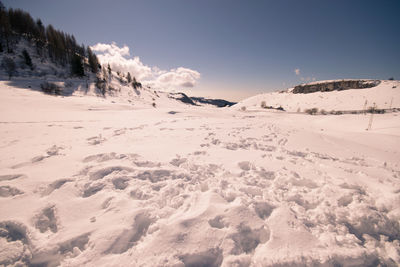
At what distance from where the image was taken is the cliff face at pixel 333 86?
67.2m

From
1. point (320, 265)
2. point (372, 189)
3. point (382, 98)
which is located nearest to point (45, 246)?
point (320, 265)

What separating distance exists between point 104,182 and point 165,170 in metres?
1.34

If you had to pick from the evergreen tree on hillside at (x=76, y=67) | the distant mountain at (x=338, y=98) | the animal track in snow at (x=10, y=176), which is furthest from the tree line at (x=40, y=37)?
the distant mountain at (x=338, y=98)

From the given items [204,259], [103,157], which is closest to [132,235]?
[204,259]

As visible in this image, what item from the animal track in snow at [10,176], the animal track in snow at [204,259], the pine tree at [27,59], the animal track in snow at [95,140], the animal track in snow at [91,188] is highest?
the pine tree at [27,59]

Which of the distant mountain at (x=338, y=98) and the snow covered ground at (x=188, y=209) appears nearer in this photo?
the snow covered ground at (x=188, y=209)

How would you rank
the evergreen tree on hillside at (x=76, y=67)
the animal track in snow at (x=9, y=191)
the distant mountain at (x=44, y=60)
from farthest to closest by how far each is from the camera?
1. the evergreen tree on hillside at (x=76, y=67)
2. the distant mountain at (x=44, y=60)
3. the animal track in snow at (x=9, y=191)

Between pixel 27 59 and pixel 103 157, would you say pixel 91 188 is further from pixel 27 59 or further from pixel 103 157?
pixel 27 59

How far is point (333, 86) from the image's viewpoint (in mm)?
Result: 76000

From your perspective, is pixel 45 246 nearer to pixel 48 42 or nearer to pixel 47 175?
pixel 47 175

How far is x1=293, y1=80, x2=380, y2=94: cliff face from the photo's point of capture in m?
67.2

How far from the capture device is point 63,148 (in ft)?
14.7

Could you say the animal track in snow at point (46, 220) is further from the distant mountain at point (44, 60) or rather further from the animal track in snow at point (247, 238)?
the distant mountain at point (44, 60)

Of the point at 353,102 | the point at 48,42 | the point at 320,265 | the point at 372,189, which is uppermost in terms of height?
the point at 48,42
